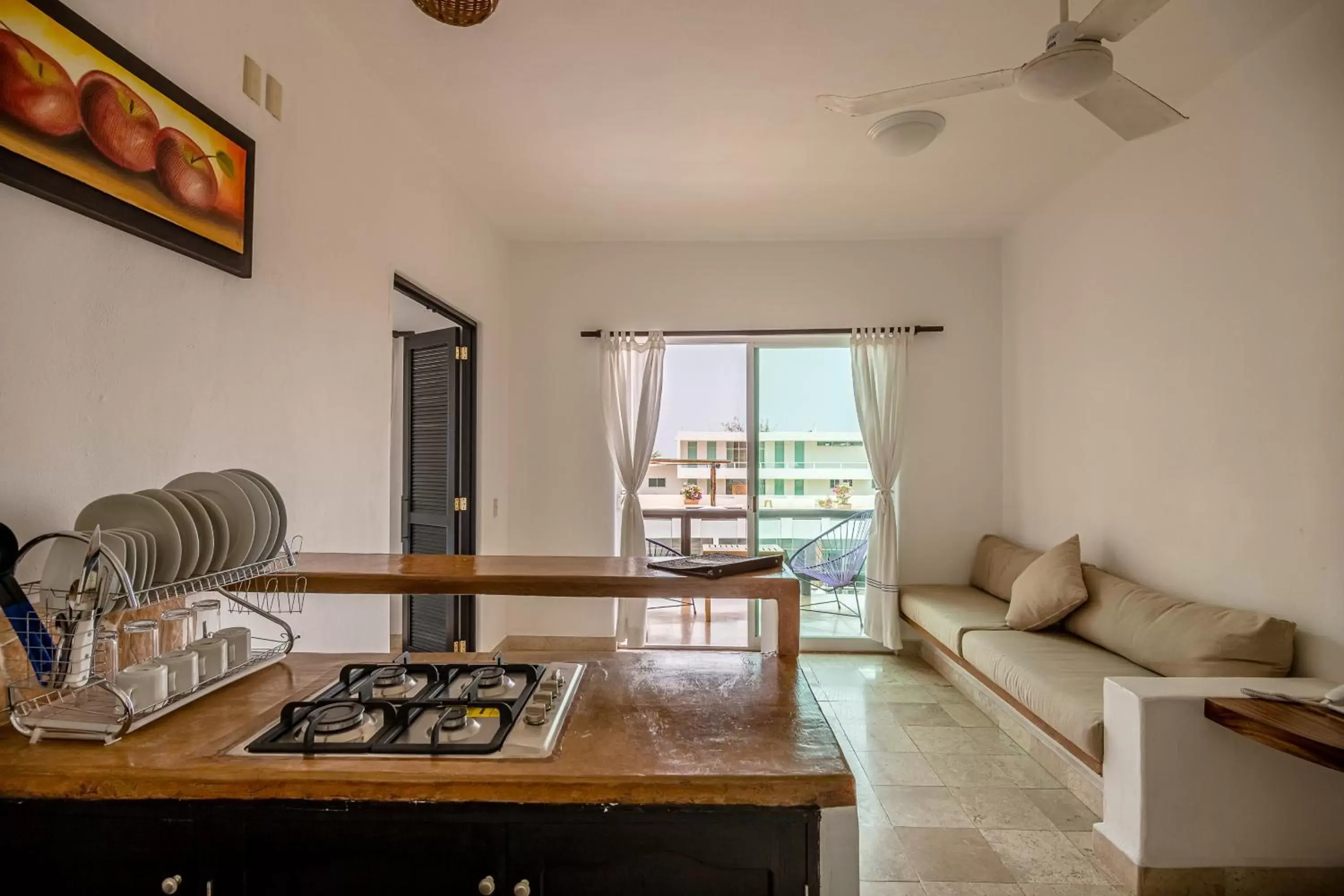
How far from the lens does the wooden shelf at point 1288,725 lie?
5.52 feet

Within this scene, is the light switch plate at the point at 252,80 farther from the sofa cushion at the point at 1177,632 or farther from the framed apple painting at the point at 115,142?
the sofa cushion at the point at 1177,632

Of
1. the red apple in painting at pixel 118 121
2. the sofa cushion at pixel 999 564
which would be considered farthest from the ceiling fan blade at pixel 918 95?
the sofa cushion at pixel 999 564

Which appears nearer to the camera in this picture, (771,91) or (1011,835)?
(1011,835)

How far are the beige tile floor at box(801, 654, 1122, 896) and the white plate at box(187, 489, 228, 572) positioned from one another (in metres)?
1.49

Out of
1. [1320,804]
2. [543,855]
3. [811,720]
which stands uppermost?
[811,720]

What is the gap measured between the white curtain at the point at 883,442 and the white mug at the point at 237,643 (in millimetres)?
3804

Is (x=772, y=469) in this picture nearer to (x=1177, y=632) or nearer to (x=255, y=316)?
(x=1177, y=632)

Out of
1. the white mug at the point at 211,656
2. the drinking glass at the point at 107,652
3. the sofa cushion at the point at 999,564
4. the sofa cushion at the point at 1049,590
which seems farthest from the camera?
the sofa cushion at the point at 999,564

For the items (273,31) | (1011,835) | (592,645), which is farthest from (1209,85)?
(592,645)

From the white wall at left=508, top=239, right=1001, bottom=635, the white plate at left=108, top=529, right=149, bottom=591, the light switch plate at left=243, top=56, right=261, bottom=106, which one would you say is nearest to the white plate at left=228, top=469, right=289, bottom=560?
the white plate at left=108, top=529, right=149, bottom=591

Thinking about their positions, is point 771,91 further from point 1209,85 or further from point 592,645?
point 592,645

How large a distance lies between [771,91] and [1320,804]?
307 cm

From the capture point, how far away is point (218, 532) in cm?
140

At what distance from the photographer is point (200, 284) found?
1.81 m
